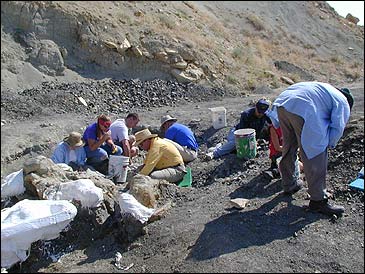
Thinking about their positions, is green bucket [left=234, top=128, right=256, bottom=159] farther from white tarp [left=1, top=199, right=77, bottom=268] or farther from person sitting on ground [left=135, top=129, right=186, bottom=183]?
white tarp [left=1, top=199, right=77, bottom=268]

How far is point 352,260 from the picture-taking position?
3270mm

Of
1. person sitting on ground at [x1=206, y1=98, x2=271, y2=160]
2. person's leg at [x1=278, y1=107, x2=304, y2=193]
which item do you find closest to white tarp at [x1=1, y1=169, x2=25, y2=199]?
person's leg at [x1=278, y1=107, x2=304, y2=193]

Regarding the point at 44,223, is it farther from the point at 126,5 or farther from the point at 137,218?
the point at 126,5

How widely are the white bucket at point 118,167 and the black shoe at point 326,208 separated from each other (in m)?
2.24

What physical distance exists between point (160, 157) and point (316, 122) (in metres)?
2.02

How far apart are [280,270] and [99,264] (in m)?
1.31

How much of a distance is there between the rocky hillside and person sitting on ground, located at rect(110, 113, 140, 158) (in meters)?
4.43

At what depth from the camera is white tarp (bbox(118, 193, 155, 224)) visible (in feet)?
12.5

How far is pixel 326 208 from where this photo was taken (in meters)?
3.78

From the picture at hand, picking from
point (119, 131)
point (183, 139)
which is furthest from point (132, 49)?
point (119, 131)

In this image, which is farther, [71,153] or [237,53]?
[237,53]

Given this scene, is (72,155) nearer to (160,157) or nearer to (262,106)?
(160,157)

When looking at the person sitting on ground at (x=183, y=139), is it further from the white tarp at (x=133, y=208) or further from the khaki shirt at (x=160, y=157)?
the white tarp at (x=133, y=208)

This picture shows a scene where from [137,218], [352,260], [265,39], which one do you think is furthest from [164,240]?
[265,39]
